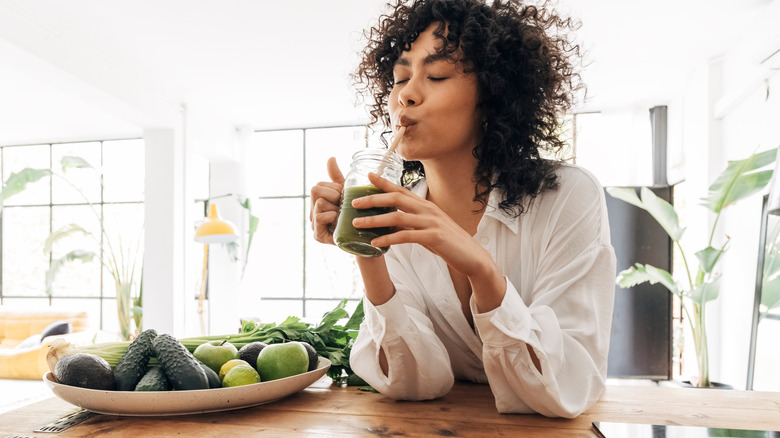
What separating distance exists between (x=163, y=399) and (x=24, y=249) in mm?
10488

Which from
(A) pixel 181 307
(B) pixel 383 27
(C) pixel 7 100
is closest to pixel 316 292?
(A) pixel 181 307

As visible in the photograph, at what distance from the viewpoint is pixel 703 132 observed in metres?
5.77

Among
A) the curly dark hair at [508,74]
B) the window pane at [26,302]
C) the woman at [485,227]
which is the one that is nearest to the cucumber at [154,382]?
the woman at [485,227]

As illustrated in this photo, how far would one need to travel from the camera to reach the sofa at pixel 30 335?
245 inches

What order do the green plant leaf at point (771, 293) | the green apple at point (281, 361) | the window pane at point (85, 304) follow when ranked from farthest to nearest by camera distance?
the window pane at point (85, 304), the green plant leaf at point (771, 293), the green apple at point (281, 361)

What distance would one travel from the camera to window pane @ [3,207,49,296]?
9.42 metres

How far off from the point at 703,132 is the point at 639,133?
1.41 metres

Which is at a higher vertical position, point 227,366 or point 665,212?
point 665,212

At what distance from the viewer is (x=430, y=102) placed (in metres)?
1.12

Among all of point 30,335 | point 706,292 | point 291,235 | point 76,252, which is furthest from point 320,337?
point 291,235

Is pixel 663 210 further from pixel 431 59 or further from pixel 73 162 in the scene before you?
pixel 73 162

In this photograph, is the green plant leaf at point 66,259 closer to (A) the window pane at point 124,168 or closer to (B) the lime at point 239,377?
(A) the window pane at point 124,168

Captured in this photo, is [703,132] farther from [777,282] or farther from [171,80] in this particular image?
[171,80]

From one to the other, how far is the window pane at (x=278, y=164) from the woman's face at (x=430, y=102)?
7.64m
